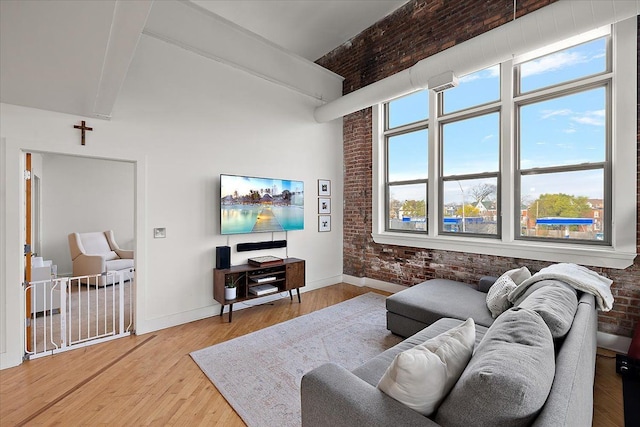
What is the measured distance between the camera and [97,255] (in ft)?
17.0

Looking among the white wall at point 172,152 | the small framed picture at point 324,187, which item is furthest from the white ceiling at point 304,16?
the small framed picture at point 324,187

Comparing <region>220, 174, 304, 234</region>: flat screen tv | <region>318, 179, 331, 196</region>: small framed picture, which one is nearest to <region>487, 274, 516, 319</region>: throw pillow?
<region>220, 174, 304, 234</region>: flat screen tv

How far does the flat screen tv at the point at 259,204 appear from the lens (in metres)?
3.80

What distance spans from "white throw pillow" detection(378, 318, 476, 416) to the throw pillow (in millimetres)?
1650

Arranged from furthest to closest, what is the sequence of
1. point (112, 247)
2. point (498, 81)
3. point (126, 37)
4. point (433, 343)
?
1. point (112, 247)
2. point (498, 81)
3. point (126, 37)
4. point (433, 343)

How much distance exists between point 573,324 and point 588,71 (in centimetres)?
295

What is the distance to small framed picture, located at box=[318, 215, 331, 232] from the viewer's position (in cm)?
506

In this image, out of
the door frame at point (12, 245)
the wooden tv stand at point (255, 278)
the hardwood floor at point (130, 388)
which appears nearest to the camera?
the hardwood floor at point (130, 388)

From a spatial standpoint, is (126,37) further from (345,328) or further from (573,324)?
(345,328)

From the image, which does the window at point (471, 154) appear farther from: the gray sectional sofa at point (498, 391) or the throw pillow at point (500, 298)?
the gray sectional sofa at point (498, 391)

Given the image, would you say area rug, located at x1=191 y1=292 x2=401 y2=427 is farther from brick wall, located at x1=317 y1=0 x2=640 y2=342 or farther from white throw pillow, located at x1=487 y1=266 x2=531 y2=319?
brick wall, located at x1=317 y1=0 x2=640 y2=342

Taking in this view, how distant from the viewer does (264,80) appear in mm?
4273

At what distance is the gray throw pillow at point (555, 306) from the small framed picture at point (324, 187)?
3536mm

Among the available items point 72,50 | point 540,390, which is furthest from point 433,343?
point 72,50
